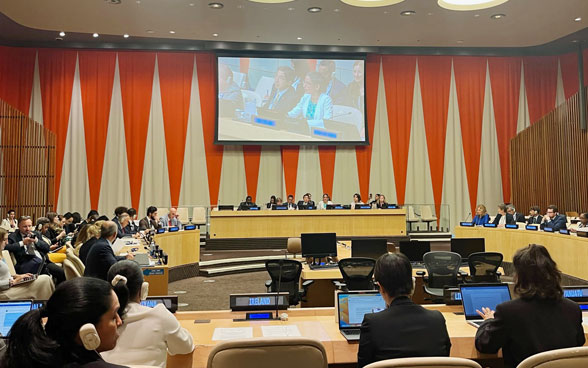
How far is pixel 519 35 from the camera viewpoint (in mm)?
12695

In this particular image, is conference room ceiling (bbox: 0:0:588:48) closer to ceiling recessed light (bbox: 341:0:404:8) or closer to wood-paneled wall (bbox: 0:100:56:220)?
ceiling recessed light (bbox: 341:0:404:8)

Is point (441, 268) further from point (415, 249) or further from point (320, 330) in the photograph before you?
point (320, 330)

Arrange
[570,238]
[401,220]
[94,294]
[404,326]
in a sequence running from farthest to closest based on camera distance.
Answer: [401,220] < [570,238] < [404,326] < [94,294]

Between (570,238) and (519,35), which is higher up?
(519,35)

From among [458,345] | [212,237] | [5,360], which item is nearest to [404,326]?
[458,345]

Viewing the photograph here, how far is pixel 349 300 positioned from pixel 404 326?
33.7 inches

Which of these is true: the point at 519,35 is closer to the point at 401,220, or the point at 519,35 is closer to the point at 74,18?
the point at 401,220

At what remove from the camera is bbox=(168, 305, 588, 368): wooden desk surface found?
2.65 metres

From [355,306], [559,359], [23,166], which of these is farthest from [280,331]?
[23,166]

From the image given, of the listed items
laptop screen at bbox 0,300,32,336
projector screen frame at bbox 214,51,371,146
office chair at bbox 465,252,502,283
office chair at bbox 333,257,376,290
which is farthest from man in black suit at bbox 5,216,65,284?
projector screen frame at bbox 214,51,371,146

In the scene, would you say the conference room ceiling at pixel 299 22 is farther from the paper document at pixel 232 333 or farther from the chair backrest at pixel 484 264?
the paper document at pixel 232 333

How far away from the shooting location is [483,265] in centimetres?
584

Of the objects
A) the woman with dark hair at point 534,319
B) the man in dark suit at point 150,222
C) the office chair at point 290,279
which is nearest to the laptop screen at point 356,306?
the woman with dark hair at point 534,319

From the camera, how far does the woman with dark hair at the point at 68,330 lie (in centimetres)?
124
